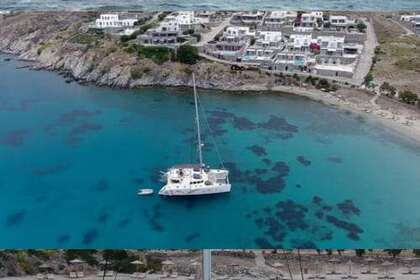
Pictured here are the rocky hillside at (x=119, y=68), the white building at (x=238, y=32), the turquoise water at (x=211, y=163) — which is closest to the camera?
the turquoise water at (x=211, y=163)

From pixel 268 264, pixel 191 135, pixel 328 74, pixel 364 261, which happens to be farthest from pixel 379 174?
pixel 328 74

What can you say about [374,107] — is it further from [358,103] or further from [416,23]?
[416,23]

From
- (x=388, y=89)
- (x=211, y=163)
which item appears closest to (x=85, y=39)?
(x=211, y=163)

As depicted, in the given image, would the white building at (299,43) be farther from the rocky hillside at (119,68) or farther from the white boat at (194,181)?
the white boat at (194,181)

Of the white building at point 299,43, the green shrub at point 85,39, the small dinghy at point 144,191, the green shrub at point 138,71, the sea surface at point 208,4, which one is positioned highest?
the sea surface at point 208,4

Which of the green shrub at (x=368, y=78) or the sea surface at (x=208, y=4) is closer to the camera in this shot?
the sea surface at (x=208, y=4)

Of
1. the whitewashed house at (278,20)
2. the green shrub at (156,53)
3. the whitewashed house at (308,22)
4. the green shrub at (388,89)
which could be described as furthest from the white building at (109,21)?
the green shrub at (388,89)

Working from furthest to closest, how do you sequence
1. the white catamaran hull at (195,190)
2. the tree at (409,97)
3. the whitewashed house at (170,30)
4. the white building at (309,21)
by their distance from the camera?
the white building at (309,21), the whitewashed house at (170,30), the tree at (409,97), the white catamaran hull at (195,190)
